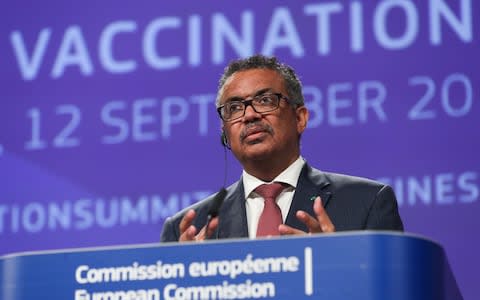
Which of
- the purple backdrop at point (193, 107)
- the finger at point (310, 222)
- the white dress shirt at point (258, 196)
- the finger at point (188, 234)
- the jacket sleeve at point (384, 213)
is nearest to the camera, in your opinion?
the finger at point (310, 222)

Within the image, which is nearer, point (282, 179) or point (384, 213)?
point (384, 213)

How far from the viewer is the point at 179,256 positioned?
1.67 metres

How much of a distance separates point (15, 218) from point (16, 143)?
1.04ft

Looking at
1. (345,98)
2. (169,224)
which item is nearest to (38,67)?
(345,98)

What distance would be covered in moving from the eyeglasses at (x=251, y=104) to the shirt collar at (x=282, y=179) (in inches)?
6.8

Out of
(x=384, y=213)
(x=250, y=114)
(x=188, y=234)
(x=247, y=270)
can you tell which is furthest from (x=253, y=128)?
(x=247, y=270)

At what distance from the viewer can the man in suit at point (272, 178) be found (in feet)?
8.26

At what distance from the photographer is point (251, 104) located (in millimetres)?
2639

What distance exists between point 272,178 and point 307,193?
0.53 feet

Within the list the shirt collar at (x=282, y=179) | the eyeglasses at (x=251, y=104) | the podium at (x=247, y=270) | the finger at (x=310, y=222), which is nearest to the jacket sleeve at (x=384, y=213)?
the shirt collar at (x=282, y=179)

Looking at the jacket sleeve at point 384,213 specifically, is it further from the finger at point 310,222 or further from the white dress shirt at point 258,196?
the finger at point 310,222

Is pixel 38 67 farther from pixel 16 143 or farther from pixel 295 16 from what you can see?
pixel 295 16

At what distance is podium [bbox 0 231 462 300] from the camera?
1578mm

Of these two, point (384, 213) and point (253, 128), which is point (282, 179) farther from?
point (384, 213)
